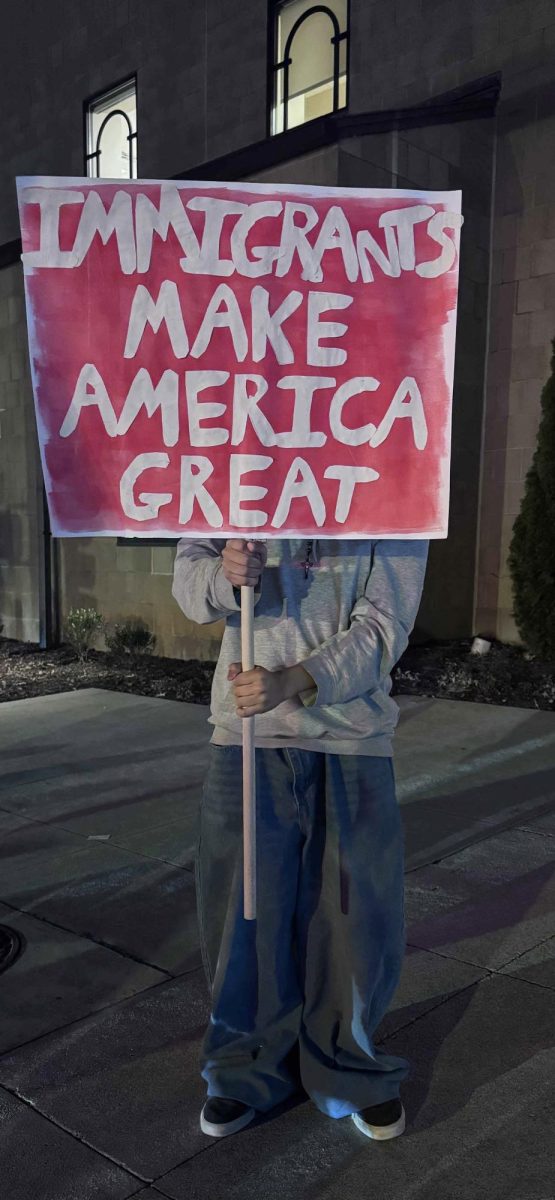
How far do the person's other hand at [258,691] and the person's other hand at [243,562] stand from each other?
0.64 feet

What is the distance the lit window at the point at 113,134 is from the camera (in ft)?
39.9

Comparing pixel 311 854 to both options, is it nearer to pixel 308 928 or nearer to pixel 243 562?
pixel 308 928

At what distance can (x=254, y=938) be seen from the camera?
2.29m

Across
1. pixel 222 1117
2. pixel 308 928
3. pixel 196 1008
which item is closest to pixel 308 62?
pixel 196 1008

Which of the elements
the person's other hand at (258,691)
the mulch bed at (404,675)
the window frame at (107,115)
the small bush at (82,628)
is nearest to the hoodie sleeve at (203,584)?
the person's other hand at (258,691)

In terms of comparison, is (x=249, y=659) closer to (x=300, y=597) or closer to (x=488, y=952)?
(x=300, y=597)

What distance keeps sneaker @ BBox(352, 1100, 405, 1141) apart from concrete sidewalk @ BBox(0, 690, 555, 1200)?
0.10 feet

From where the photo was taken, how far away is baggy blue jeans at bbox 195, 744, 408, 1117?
225 cm

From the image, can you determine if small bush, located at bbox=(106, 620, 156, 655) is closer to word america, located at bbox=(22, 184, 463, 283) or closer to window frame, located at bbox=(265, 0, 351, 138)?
window frame, located at bbox=(265, 0, 351, 138)

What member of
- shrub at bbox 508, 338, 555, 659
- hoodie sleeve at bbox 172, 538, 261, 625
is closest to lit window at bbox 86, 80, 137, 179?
shrub at bbox 508, 338, 555, 659

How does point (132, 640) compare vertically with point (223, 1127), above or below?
below

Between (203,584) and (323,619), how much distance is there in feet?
0.96

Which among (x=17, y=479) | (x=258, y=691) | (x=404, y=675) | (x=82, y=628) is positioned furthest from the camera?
(x=17, y=479)

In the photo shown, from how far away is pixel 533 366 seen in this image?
365 inches
